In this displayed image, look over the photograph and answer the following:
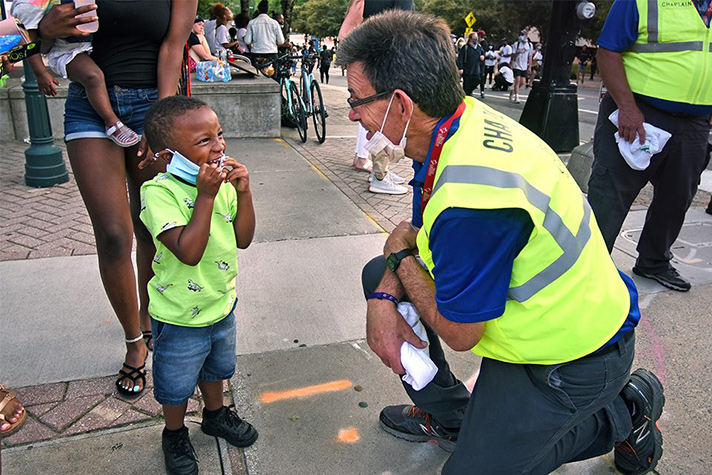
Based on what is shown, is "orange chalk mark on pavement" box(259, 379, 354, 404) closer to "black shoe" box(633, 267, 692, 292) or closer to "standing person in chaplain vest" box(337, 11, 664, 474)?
"standing person in chaplain vest" box(337, 11, 664, 474)

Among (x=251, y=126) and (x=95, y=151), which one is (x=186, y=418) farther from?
(x=251, y=126)

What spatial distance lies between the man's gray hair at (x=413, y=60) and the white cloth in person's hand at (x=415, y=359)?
626 mm

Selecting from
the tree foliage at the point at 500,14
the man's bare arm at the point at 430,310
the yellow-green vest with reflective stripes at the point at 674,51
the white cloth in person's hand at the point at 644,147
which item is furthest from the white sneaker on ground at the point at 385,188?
the tree foliage at the point at 500,14

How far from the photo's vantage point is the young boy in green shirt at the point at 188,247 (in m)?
1.90

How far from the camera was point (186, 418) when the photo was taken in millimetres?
2451

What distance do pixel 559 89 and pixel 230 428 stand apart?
679 centimetres

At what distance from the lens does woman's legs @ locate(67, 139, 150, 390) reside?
2.43 metres

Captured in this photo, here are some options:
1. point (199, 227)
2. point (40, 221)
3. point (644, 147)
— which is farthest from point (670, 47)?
point (40, 221)

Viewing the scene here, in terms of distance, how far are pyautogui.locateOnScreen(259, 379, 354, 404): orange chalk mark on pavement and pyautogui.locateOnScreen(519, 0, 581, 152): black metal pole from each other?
5.97 metres

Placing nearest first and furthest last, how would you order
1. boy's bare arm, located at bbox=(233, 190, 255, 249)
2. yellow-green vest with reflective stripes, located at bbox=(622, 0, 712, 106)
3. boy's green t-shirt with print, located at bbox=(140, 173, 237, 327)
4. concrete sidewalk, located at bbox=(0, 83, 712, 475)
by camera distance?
boy's green t-shirt with print, located at bbox=(140, 173, 237, 327), boy's bare arm, located at bbox=(233, 190, 255, 249), concrete sidewalk, located at bbox=(0, 83, 712, 475), yellow-green vest with reflective stripes, located at bbox=(622, 0, 712, 106)

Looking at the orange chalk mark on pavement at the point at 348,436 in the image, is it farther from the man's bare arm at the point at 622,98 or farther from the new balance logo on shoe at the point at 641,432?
the man's bare arm at the point at 622,98

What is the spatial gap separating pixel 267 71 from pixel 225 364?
308 inches

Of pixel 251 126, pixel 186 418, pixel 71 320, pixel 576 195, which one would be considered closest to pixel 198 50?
pixel 251 126

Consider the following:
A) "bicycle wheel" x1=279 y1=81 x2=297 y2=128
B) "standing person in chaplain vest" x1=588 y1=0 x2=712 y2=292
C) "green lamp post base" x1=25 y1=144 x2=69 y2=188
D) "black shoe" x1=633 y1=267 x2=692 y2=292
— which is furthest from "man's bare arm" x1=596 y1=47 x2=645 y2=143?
"bicycle wheel" x1=279 y1=81 x2=297 y2=128
